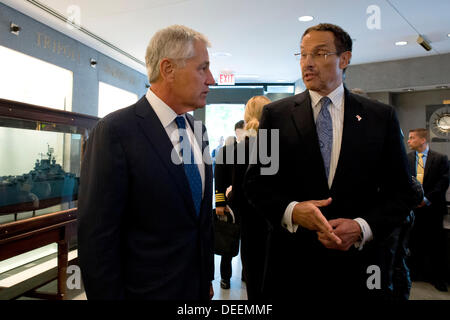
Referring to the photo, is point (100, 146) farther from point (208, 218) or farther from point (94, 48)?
point (94, 48)

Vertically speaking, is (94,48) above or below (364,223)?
above

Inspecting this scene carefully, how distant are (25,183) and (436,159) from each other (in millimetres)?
4733

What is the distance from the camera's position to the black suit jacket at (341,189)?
1244 mm

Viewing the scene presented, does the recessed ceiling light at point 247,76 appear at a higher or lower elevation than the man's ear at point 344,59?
higher

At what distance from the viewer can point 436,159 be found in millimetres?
4332

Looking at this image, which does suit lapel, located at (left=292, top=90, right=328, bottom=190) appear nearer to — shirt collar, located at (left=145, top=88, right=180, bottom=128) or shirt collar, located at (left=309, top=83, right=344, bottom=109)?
shirt collar, located at (left=309, top=83, right=344, bottom=109)

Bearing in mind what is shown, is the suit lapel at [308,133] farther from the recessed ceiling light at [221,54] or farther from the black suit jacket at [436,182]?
the recessed ceiling light at [221,54]

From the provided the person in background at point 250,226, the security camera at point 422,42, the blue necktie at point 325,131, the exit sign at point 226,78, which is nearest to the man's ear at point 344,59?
the blue necktie at point 325,131

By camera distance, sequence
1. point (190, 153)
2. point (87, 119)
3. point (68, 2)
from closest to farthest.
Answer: point (190, 153)
point (87, 119)
point (68, 2)

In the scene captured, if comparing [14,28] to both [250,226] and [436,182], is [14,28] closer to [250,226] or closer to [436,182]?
[250,226]

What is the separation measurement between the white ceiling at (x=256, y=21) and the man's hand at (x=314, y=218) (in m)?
4.14

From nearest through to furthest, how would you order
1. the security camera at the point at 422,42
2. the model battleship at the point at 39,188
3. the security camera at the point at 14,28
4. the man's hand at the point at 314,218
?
the man's hand at the point at 314,218
the model battleship at the point at 39,188
the security camera at the point at 14,28
the security camera at the point at 422,42
